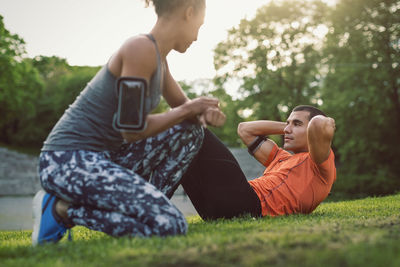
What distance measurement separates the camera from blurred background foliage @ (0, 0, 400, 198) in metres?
23.0

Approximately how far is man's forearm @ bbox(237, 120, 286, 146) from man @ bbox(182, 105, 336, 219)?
288 millimetres

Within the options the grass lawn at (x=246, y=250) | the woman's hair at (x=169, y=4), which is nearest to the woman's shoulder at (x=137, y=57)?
the woman's hair at (x=169, y=4)

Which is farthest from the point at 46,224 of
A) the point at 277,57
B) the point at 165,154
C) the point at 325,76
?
the point at 277,57

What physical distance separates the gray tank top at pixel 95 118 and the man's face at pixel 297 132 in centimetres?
196

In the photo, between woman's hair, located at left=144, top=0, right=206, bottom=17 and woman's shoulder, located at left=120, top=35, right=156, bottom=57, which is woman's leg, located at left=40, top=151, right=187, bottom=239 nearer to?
woman's shoulder, located at left=120, top=35, right=156, bottom=57

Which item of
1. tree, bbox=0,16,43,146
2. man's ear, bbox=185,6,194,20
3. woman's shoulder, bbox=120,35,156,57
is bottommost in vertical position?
tree, bbox=0,16,43,146

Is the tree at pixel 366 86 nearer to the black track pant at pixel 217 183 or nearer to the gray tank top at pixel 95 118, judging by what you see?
the black track pant at pixel 217 183

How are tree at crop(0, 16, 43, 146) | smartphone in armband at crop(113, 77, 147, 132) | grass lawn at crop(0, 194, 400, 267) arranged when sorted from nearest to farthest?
grass lawn at crop(0, 194, 400, 267)
smartphone in armband at crop(113, 77, 147, 132)
tree at crop(0, 16, 43, 146)

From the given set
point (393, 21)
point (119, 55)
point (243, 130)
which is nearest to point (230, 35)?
point (393, 21)

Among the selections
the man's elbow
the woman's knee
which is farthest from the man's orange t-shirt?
the woman's knee

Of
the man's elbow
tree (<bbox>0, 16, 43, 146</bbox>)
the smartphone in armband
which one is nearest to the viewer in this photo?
the smartphone in armband

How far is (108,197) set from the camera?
3.05 metres

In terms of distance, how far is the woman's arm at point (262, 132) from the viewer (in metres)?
5.08

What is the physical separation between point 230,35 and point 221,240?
30.6m
